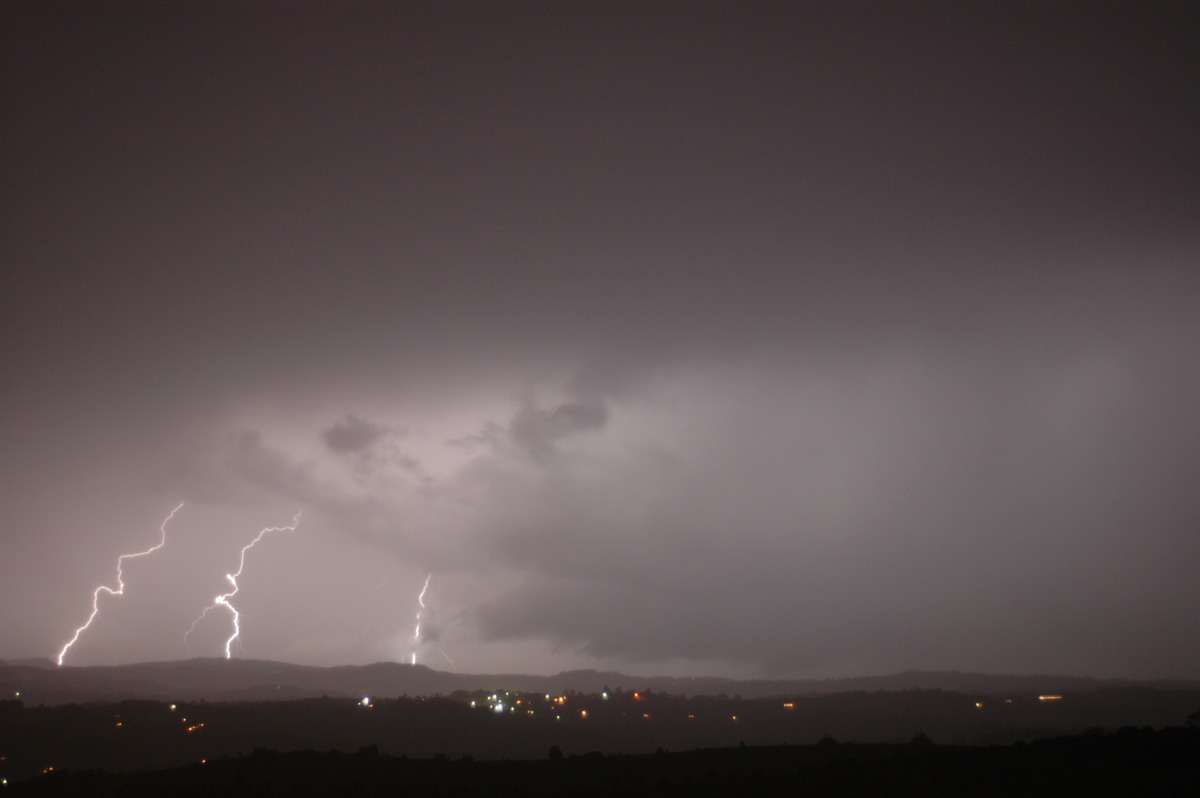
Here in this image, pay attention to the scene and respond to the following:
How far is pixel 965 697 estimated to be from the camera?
11806 centimetres

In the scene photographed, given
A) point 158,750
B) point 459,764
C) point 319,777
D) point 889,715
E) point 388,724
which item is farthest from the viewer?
point 889,715

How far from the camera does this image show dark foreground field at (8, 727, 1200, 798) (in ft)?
79.8

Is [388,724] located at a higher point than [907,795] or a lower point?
lower

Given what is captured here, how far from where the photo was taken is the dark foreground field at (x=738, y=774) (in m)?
24.3

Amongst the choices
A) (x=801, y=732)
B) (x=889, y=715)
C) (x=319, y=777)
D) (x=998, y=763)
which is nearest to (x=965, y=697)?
(x=889, y=715)

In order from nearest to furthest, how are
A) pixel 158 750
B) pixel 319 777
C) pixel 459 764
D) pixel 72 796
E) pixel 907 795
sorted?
pixel 907 795 < pixel 72 796 < pixel 319 777 < pixel 459 764 < pixel 158 750

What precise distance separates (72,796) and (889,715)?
335 feet

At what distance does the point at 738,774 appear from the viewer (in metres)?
30.1

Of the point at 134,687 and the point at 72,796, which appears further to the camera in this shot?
the point at 134,687

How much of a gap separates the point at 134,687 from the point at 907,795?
173m

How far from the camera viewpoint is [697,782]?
28.8 m

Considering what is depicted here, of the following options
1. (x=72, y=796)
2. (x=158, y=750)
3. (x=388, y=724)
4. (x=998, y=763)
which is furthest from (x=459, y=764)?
(x=388, y=724)

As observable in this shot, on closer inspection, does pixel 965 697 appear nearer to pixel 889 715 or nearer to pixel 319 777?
pixel 889 715

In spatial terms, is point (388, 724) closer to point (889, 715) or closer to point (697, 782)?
point (697, 782)
